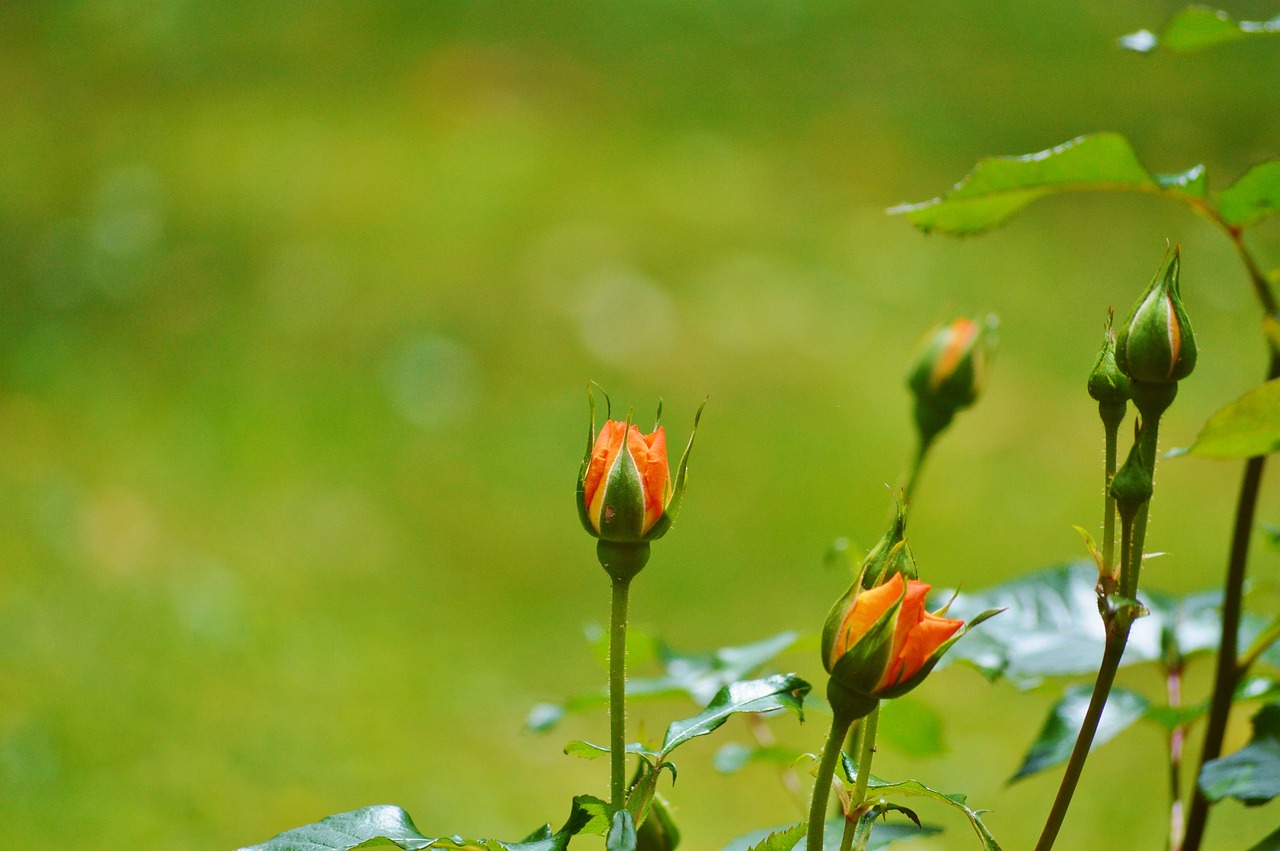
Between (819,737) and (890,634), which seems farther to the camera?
(819,737)

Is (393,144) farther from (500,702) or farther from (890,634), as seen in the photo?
(890,634)

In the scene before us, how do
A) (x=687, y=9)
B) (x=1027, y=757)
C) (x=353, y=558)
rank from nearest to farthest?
(x=1027, y=757)
(x=353, y=558)
(x=687, y=9)

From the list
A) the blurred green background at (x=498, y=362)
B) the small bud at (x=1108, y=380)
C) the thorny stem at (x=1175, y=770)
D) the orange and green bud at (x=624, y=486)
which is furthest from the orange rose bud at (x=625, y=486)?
the blurred green background at (x=498, y=362)

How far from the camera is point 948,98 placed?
2.50 m

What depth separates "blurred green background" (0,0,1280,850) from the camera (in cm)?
121

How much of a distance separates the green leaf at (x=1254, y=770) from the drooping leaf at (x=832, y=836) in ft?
0.27

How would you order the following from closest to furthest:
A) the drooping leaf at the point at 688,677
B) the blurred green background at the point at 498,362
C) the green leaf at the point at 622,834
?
the green leaf at the point at 622,834 < the drooping leaf at the point at 688,677 < the blurred green background at the point at 498,362

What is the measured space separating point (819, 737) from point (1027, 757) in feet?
2.82

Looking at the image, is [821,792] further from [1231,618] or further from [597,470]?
[1231,618]

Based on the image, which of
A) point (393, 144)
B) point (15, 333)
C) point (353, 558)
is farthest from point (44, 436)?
point (393, 144)

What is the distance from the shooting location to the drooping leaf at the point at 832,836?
28 centimetres

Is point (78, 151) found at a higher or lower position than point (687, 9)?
lower

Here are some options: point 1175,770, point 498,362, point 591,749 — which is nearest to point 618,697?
point 591,749

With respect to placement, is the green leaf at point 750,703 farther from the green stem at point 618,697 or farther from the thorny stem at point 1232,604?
the thorny stem at point 1232,604
